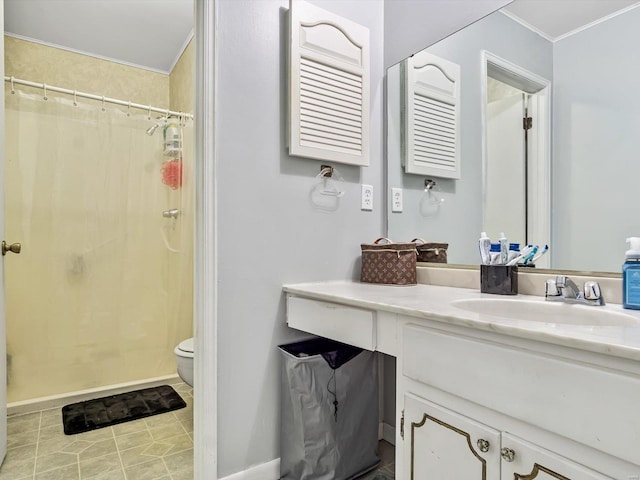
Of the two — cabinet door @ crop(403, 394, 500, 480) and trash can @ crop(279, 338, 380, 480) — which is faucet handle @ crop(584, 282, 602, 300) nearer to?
cabinet door @ crop(403, 394, 500, 480)

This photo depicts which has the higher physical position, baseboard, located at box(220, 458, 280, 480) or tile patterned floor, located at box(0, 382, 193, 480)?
baseboard, located at box(220, 458, 280, 480)

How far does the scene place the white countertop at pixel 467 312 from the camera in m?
0.67

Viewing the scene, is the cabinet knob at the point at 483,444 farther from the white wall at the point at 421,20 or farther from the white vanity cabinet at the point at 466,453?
the white wall at the point at 421,20

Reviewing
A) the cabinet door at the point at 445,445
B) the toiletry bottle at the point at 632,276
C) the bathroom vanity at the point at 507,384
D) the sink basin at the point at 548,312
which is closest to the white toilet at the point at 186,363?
the bathroom vanity at the point at 507,384

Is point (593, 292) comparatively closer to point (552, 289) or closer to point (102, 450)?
point (552, 289)

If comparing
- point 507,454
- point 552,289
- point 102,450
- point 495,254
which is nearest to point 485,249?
point 495,254

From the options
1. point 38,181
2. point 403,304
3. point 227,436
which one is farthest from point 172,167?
point 403,304

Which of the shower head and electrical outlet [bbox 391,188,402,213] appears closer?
electrical outlet [bbox 391,188,402,213]

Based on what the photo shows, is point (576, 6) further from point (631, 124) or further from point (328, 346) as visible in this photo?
point (328, 346)

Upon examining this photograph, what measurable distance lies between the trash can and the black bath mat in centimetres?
104

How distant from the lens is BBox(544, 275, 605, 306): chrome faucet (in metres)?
1.07

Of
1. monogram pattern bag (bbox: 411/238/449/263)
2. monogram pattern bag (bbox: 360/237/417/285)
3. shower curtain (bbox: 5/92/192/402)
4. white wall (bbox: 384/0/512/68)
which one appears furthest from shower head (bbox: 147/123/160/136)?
monogram pattern bag (bbox: 411/238/449/263)

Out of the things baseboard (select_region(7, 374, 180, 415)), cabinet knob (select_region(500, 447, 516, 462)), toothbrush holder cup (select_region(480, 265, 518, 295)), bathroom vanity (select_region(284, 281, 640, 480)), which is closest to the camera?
bathroom vanity (select_region(284, 281, 640, 480))

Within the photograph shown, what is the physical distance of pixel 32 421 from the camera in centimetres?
207
